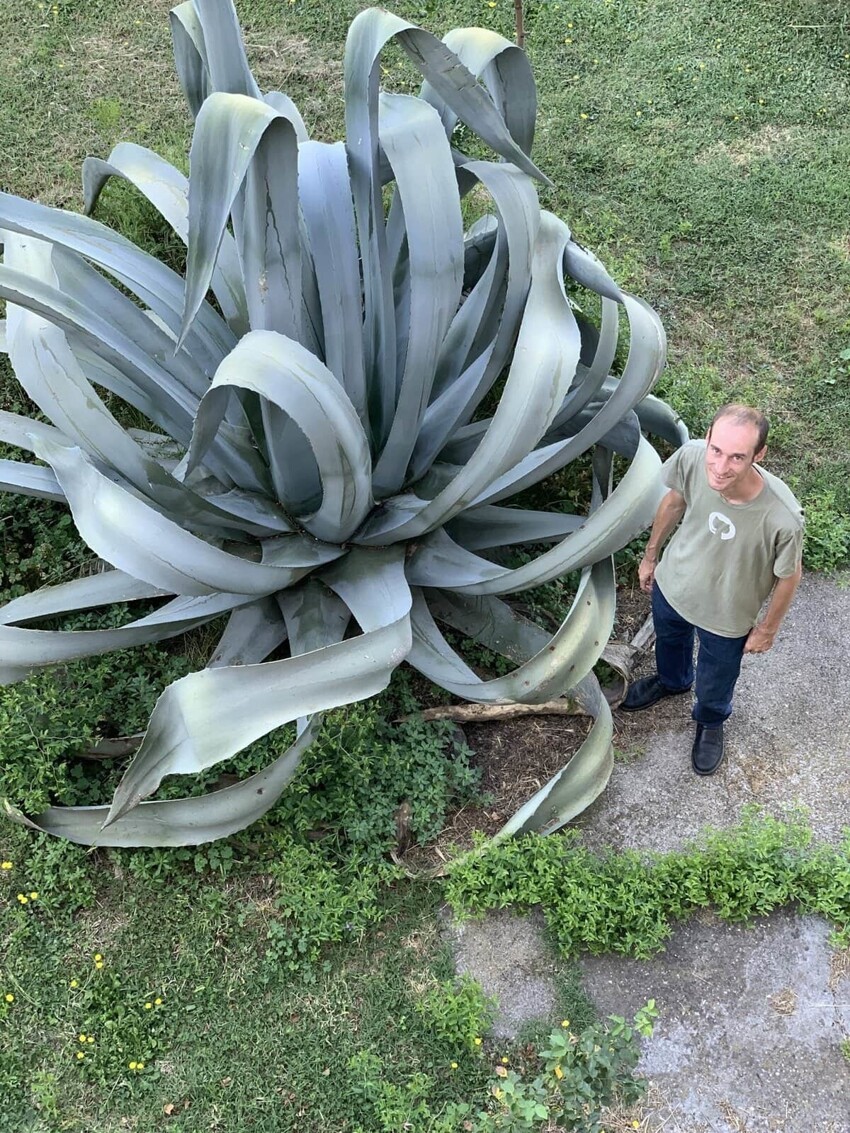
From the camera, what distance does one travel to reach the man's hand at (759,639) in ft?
9.07

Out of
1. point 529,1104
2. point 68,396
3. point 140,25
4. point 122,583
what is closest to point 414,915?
point 529,1104

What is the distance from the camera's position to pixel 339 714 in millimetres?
3016

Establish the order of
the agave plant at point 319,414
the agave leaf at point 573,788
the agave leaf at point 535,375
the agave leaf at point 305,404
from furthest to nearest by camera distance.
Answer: the agave leaf at point 573,788, the agave leaf at point 535,375, the agave plant at point 319,414, the agave leaf at point 305,404

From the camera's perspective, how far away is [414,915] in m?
Answer: 2.83

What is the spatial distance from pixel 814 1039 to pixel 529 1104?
30.2 inches

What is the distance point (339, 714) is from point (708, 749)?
111 cm

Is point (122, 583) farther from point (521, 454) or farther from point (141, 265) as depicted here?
point (521, 454)

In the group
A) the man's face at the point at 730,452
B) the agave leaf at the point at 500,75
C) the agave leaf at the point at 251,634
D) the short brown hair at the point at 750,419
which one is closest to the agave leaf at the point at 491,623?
the agave leaf at the point at 251,634

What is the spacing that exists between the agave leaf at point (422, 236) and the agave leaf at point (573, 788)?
95 cm

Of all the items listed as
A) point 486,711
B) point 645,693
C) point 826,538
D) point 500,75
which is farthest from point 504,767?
point 500,75

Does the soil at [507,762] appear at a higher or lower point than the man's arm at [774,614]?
lower

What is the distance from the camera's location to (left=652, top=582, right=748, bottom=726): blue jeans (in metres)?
2.88

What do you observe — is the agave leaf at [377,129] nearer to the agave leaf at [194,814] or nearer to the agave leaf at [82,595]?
the agave leaf at [82,595]

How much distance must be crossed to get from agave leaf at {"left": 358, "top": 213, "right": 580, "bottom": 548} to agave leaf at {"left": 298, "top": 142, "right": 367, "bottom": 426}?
440 millimetres
